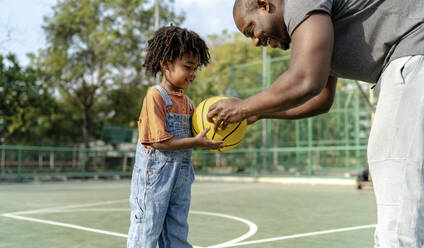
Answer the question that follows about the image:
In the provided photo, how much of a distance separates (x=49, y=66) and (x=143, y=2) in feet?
22.5

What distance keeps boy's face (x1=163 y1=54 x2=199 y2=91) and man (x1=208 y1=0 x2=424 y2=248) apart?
100cm

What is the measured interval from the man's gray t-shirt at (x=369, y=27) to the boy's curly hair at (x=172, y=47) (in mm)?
1195

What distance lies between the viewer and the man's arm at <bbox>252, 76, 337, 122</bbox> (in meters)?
2.50

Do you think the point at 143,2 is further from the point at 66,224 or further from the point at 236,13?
the point at 236,13

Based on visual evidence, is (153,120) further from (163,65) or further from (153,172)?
(163,65)

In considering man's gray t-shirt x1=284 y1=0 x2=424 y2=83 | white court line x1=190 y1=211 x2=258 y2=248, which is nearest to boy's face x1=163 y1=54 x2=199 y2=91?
man's gray t-shirt x1=284 y1=0 x2=424 y2=83

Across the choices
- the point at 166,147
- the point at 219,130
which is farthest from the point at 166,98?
the point at 219,130

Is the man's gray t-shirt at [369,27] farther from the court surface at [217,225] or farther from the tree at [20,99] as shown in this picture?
the tree at [20,99]

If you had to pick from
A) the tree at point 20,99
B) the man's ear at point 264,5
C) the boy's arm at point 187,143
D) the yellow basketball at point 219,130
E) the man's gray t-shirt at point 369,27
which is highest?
the tree at point 20,99

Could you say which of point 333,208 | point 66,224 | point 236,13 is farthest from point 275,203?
point 236,13

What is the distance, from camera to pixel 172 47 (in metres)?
2.87

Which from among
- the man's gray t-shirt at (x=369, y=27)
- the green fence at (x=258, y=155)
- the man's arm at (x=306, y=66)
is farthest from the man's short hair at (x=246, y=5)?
the green fence at (x=258, y=155)

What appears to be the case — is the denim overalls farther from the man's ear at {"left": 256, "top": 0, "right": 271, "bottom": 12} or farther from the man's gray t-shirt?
the man's gray t-shirt

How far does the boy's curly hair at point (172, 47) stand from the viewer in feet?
9.39
